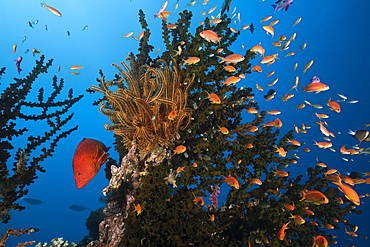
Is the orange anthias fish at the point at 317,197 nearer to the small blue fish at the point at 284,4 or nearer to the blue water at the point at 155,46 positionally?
the small blue fish at the point at 284,4

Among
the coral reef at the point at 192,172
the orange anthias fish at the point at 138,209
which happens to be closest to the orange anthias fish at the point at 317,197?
the coral reef at the point at 192,172

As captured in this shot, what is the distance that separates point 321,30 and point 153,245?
59.1 meters

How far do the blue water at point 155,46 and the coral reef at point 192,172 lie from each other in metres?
38.2

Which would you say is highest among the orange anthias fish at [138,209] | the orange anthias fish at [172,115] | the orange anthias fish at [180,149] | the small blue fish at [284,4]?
the small blue fish at [284,4]

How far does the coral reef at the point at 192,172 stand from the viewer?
3.50 metres

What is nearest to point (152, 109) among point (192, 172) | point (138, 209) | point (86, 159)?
point (86, 159)

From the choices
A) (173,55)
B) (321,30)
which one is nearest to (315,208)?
(173,55)

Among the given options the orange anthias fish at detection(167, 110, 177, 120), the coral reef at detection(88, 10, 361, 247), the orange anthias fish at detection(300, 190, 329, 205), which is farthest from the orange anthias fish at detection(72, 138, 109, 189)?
the orange anthias fish at detection(300, 190, 329, 205)

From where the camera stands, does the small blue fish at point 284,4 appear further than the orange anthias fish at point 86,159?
Yes

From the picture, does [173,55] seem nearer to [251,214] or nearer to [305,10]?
[251,214]

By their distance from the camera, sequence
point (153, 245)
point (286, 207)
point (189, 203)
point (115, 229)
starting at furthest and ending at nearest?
point (286, 207) < point (115, 229) < point (189, 203) < point (153, 245)

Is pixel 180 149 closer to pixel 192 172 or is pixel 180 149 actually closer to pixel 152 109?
pixel 192 172

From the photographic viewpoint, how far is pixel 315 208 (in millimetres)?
5270

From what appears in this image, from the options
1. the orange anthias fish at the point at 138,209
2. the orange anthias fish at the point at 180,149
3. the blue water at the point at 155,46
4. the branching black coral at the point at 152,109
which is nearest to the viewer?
the orange anthias fish at the point at 138,209
